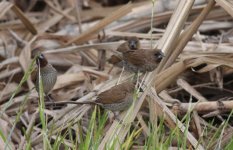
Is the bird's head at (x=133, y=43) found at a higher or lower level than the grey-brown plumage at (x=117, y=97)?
higher

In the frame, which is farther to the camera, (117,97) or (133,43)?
(133,43)

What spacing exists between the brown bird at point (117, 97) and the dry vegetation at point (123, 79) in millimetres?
64

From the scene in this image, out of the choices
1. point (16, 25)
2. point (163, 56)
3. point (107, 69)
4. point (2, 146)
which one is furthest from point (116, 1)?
point (2, 146)

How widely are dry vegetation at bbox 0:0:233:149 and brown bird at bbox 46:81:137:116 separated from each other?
0.21 feet

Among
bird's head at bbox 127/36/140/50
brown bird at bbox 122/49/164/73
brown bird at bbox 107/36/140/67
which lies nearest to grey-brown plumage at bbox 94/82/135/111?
brown bird at bbox 122/49/164/73

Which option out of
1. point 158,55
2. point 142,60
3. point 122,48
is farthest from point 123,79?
point 122,48

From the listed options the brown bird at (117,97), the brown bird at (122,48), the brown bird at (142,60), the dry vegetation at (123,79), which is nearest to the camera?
the dry vegetation at (123,79)

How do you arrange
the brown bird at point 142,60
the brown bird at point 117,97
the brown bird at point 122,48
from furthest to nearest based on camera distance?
the brown bird at point 122,48 → the brown bird at point 142,60 → the brown bird at point 117,97

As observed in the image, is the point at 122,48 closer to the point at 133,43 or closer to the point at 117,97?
the point at 133,43

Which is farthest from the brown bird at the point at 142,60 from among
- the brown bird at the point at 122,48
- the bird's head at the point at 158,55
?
the brown bird at the point at 122,48

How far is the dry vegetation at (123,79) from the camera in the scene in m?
3.82

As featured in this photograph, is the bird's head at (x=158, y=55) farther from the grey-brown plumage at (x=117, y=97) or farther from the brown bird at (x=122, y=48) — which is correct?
the brown bird at (x=122, y=48)

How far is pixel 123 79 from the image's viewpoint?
4.50m

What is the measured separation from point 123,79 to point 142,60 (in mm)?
208
